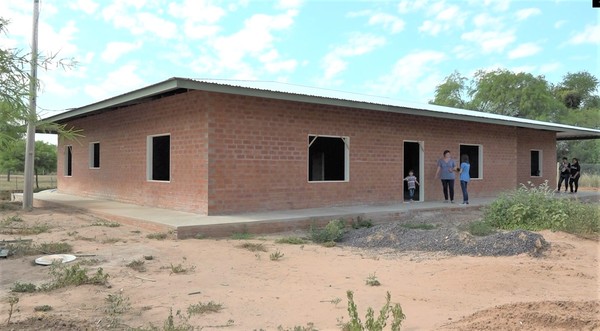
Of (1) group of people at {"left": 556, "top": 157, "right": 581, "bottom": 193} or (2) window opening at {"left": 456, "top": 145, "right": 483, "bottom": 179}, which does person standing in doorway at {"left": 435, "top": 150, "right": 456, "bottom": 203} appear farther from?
(1) group of people at {"left": 556, "top": 157, "right": 581, "bottom": 193}

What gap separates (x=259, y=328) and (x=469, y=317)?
184 centimetres

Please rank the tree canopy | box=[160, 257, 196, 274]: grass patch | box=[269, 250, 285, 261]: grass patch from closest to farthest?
1. box=[160, 257, 196, 274]: grass patch
2. box=[269, 250, 285, 261]: grass patch
3. the tree canopy

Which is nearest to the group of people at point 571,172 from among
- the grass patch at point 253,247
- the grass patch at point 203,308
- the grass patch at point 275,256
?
the grass patch at point 253,247

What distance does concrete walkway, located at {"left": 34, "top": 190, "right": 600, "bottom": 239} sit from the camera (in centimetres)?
885

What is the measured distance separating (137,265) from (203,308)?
226 centimetres

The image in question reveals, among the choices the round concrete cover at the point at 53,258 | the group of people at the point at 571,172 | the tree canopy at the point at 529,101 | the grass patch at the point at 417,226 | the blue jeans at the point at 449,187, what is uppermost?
the tree canopy at the point at 529,101

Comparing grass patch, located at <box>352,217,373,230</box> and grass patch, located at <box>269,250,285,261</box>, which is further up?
grass patch, located at <box>352,217,373,230</box>

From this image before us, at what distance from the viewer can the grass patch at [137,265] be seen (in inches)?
243

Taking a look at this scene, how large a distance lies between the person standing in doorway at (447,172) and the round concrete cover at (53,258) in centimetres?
1034

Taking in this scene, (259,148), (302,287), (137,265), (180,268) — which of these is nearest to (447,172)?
(259,148)

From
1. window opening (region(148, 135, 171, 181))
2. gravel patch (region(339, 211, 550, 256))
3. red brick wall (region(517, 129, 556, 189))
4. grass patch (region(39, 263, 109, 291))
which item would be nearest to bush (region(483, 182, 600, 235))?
gravel patch (region(339, 211, 550, 256))

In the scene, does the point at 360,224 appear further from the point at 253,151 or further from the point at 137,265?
the point at 137,265

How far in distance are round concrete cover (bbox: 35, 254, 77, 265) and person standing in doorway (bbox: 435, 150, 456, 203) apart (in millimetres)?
10338

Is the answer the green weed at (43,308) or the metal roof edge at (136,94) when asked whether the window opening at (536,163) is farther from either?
the green weed at (43,308)
